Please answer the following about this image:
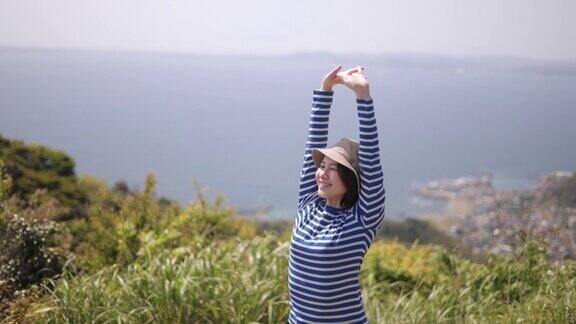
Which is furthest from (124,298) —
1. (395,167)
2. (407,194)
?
(395,167)

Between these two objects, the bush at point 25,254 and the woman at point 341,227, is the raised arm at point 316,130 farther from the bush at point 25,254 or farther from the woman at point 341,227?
the bush at point 25,254

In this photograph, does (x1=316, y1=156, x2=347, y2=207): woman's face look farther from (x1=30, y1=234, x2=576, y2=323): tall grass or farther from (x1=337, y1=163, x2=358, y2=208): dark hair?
(x1=30, y1=234, x2=576, y2=323): tall grass

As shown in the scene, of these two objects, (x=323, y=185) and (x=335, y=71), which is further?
(x=335, y=71)

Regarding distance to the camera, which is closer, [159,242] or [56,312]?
[56,312]

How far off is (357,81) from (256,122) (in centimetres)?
8212

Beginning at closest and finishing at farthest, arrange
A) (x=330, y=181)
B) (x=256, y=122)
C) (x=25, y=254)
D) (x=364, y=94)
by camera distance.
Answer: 1. (x=364, y=94)
2. (x=330, y=181)
3. (x=25, y=254)
4. (x=256, y=122)

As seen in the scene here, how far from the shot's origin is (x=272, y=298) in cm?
391

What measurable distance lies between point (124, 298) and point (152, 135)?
6992cm

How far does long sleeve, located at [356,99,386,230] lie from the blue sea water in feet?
132

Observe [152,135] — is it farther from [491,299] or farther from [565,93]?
[491,299]

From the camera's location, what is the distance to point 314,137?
8.75ft

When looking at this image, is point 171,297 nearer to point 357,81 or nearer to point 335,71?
point 335,71

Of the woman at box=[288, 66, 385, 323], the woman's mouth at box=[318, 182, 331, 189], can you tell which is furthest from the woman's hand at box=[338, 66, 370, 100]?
the woman's mouth at box=[318, 182, 331, 189]

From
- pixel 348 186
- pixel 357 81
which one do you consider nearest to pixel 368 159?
pixel 348 186
